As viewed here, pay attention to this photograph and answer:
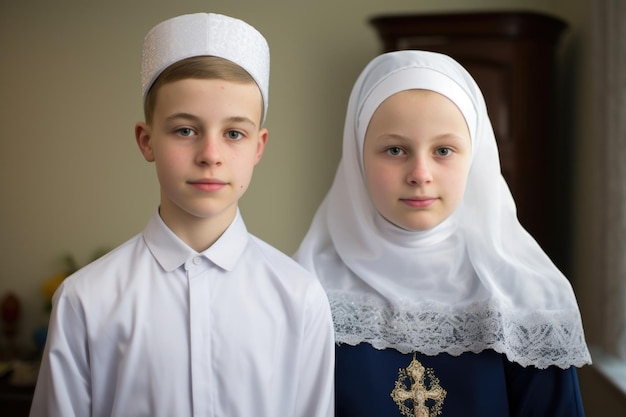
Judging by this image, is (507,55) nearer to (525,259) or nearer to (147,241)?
(525,259)

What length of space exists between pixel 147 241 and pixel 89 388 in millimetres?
328

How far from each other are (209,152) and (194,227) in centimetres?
21

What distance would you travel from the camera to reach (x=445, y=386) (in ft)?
4.85

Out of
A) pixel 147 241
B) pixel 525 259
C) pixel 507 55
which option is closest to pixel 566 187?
pixel 507 55

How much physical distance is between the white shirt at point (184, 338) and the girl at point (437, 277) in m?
0.17

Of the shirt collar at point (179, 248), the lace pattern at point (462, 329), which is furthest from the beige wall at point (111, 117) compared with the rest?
the shirt collar at point (179, 248)

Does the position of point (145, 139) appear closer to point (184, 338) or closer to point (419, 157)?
point (184, 338)

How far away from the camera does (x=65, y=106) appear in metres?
4.15

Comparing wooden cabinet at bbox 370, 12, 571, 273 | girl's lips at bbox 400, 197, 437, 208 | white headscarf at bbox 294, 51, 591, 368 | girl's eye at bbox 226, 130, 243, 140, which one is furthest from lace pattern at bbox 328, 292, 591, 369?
wooden cabinet at bbox 370, 12, 571, 273

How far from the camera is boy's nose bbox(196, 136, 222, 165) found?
1236 millimetres

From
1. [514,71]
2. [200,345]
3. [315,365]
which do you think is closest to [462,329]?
[315,365]

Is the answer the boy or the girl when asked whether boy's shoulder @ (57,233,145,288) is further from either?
the girl

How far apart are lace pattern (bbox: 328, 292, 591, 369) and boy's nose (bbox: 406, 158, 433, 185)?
315 mm

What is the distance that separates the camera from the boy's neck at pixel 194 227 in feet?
4.48
